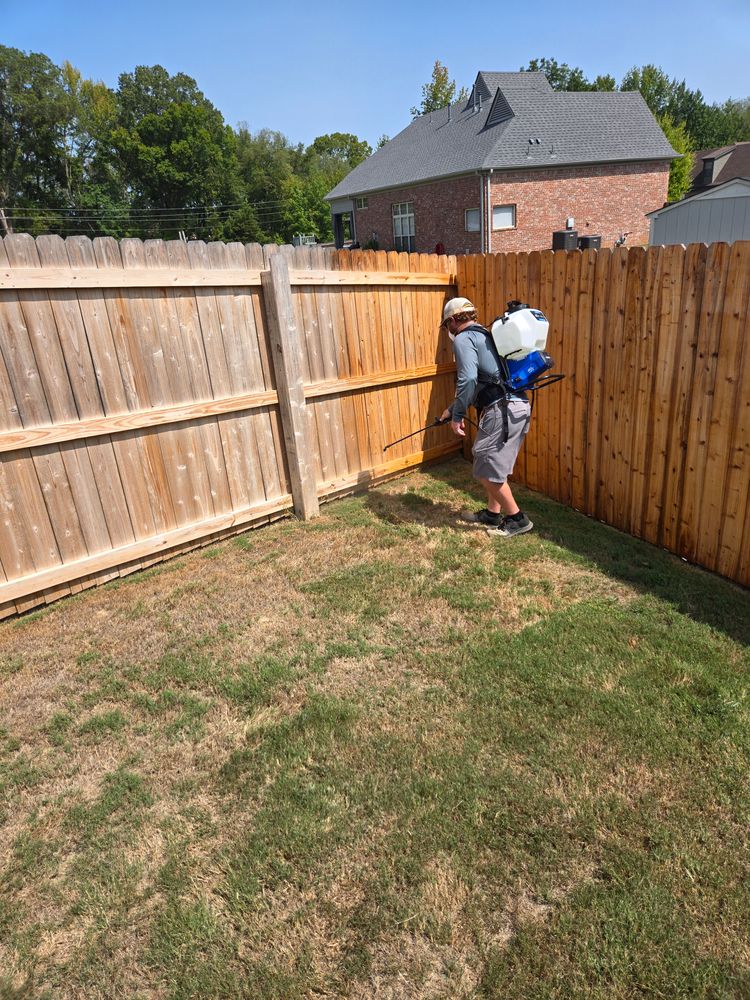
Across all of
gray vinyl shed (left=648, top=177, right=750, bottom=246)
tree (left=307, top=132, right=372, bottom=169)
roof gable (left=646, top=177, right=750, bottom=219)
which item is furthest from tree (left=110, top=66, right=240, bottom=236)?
roof gable (left=646, top=177, right=750, bottom=219)

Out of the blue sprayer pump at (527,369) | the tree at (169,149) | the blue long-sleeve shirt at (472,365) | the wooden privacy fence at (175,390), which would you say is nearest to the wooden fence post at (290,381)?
the wooden privacy fence at (175,390)

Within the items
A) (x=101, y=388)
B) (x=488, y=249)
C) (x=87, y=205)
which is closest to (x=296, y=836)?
(x=101, y=388)

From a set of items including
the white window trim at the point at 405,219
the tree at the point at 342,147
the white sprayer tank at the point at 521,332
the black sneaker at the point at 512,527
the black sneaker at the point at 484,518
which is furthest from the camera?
the tree at the point at 342,147

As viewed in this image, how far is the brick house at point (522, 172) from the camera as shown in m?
24.4

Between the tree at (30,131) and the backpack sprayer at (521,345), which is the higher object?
the tree at (30,131)

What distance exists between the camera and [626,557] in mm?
4207

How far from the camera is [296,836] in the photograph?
229 centimetres

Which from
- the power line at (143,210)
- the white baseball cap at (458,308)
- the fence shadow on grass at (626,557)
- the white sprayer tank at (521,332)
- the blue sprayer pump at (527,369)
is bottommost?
the fence shadow on grass at (626,557)

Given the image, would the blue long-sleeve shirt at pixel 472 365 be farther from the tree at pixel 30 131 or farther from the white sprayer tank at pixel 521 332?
the tree at pixel 30 131

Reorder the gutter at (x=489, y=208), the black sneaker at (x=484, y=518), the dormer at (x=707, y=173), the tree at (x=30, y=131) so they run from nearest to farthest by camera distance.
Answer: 1. the black sneaker at (x=484, y=518)
2. the gutter at (x=489, y=208)
3. the dormer at (x=707, y=173)
4. the tree at (x=30, y=131)

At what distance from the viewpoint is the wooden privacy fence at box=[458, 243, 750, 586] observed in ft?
11.7

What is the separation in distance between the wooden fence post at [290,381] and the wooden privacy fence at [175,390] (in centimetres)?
1

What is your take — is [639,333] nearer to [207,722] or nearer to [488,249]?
[207,722]

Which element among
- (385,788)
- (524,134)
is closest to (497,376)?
(385,788)
